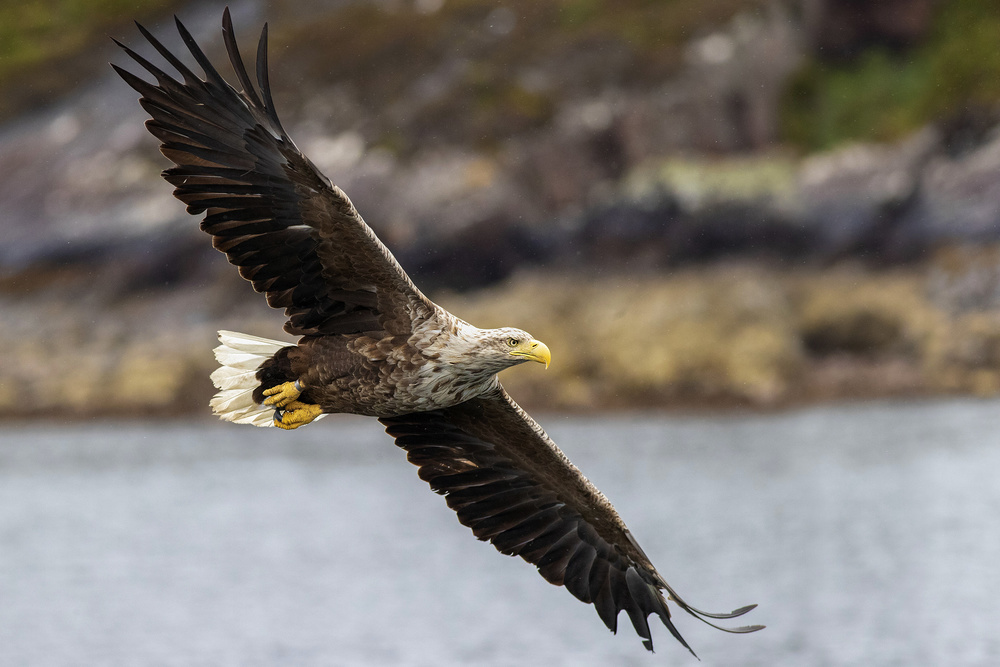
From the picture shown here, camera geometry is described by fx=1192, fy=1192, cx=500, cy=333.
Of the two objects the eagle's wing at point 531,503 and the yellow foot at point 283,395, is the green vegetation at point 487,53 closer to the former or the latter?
the eagle's wing at point 531,503

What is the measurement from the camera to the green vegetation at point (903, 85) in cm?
2775

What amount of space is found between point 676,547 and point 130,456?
1242 cm

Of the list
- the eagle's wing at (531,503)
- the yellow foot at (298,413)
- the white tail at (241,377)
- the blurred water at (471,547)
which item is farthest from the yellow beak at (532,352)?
the blurred water at (471,547)

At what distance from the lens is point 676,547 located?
50.8 ft

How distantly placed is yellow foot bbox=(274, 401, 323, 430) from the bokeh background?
23.0 ft

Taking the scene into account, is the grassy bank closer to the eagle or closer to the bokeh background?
the bokeh background

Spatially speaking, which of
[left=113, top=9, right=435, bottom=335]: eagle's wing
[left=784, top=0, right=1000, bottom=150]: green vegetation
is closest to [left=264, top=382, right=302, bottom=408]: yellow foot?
[left=113, top=9, right=435, bottom=335]: eagle's wing

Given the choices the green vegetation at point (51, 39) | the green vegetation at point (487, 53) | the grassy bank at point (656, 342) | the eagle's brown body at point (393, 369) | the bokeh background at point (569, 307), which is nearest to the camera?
the eagle's brown body at point (393, 369)

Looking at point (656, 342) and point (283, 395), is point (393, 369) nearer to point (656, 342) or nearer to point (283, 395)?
point (283, 395)

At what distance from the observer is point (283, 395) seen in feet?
20.4

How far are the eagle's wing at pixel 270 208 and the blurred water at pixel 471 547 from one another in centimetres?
607

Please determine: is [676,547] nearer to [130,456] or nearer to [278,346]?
[278,346]

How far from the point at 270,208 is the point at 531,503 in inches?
90.5

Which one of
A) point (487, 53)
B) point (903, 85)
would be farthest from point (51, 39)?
point (903, 85)
